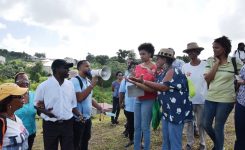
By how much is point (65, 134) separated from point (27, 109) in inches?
31.0

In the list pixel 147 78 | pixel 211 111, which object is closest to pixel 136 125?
pixel 147 78

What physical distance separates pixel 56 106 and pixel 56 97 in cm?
14

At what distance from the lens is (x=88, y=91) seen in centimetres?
559

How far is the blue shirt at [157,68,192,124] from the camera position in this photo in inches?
200

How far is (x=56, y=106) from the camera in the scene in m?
5.07

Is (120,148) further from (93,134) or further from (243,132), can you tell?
(243,132)

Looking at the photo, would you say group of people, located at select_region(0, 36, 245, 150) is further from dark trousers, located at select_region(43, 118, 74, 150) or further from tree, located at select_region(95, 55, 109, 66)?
tree, located at select_region(95, 55, 109, 66)

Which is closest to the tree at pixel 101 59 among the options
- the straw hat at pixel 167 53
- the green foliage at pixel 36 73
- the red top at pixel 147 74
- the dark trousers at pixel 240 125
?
the green foliage at pixel 36 73

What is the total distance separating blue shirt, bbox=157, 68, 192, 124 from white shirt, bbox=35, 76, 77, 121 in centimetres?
149

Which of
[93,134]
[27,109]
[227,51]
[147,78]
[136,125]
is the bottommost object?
[93,134]

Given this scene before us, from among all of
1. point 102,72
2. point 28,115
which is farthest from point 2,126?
point 102,72

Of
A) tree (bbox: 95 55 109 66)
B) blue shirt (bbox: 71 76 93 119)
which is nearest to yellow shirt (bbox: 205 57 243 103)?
blue shirt (bbox: 71 76 93 119)

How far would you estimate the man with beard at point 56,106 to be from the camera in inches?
199

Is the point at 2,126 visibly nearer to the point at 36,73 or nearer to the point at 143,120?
the point at 143,120
